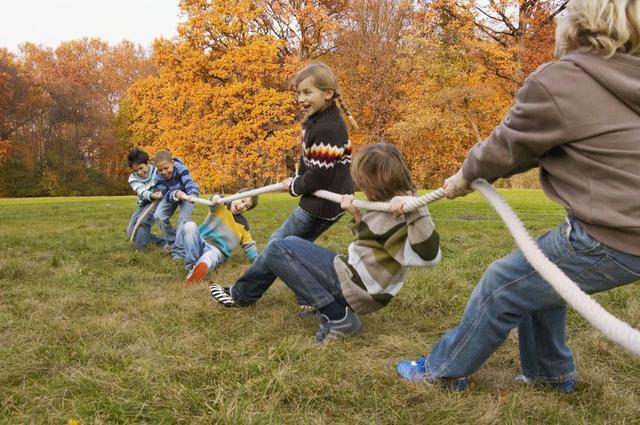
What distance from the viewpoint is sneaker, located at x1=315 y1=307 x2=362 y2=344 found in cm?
360

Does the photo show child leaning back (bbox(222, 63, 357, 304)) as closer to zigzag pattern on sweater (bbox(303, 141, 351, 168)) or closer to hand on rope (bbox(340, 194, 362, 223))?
zigzag pattern on sweater (bbox(303, 141, 351, 168))

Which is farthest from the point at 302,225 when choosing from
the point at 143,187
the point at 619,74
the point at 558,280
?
the point at 143,187

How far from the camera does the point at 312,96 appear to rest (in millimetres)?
4109

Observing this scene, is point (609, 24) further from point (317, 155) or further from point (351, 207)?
point (317, 155)

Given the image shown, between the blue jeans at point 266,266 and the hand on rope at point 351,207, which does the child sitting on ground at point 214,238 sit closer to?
the blue jeans at point 266,266

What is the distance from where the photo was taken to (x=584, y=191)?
2.12 m

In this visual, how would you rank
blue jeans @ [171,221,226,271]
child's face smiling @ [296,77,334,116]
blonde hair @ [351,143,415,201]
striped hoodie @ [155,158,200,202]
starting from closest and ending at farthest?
blonde hair @ [351,143,415,201] → child's face smiling @ [296,77,334,116] → blue jeans @ [171,221,226,271] → striped hoodie @ [155,158,200,202]

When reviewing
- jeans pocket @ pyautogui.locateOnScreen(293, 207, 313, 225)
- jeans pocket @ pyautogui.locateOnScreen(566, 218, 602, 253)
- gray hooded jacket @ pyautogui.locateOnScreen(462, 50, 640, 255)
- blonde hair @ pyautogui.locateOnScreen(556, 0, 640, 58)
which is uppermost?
blonde hair @ pyautogui.locateOnScreen(556, 0, 640, 58)

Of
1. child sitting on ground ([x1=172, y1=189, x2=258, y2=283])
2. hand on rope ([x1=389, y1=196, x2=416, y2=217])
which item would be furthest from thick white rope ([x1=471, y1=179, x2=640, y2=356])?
child sitting on ground ([x1=172, y1=189, x2=258, y2=283])

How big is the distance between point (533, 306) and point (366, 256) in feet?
3.67

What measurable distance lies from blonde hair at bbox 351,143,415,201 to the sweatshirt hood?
1.34 metres

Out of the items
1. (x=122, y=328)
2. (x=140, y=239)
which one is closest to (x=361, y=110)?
(x=140, y=239)

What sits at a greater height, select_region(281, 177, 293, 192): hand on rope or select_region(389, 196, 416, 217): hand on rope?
select_region(389, 196, 416, 217): hand on rope

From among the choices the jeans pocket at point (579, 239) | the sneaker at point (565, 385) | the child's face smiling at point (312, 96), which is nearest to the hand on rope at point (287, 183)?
the child's face smiling at point (312, 96)
